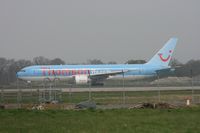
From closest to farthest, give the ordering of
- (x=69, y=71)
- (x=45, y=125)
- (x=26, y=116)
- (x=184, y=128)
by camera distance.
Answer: (x=184, y=128) < (x=45, y=125) < (x=26, y=116) < (x=69, y=71)

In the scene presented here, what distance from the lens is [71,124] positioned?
39.0ft

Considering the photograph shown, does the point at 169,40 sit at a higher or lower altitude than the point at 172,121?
higher

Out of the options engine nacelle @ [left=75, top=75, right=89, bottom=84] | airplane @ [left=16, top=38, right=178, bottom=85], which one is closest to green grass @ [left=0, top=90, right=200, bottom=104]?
engine nacelle @ [left=75, top=75, right=89, bottom=84]

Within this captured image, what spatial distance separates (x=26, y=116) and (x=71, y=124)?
326 cm

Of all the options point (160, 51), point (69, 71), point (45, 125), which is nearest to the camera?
point (45, 125)

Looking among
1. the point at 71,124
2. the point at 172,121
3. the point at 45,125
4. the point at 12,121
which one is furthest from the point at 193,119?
the point at 12,121

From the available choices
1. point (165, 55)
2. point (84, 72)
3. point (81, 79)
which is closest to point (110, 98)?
point (81, 79)

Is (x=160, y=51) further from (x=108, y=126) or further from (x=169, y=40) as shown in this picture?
(x=108, y=126)

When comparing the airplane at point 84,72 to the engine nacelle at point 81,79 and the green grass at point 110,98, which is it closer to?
the engine nacelle at point 81,79

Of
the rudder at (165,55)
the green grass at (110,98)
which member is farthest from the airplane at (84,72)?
the green grass at (110,98)

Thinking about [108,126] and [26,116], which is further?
[26,116]

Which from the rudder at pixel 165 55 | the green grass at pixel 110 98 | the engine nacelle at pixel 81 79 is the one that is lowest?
the green grass at pixel 110 98

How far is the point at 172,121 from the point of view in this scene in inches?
493

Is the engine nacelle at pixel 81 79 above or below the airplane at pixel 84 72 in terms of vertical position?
below
